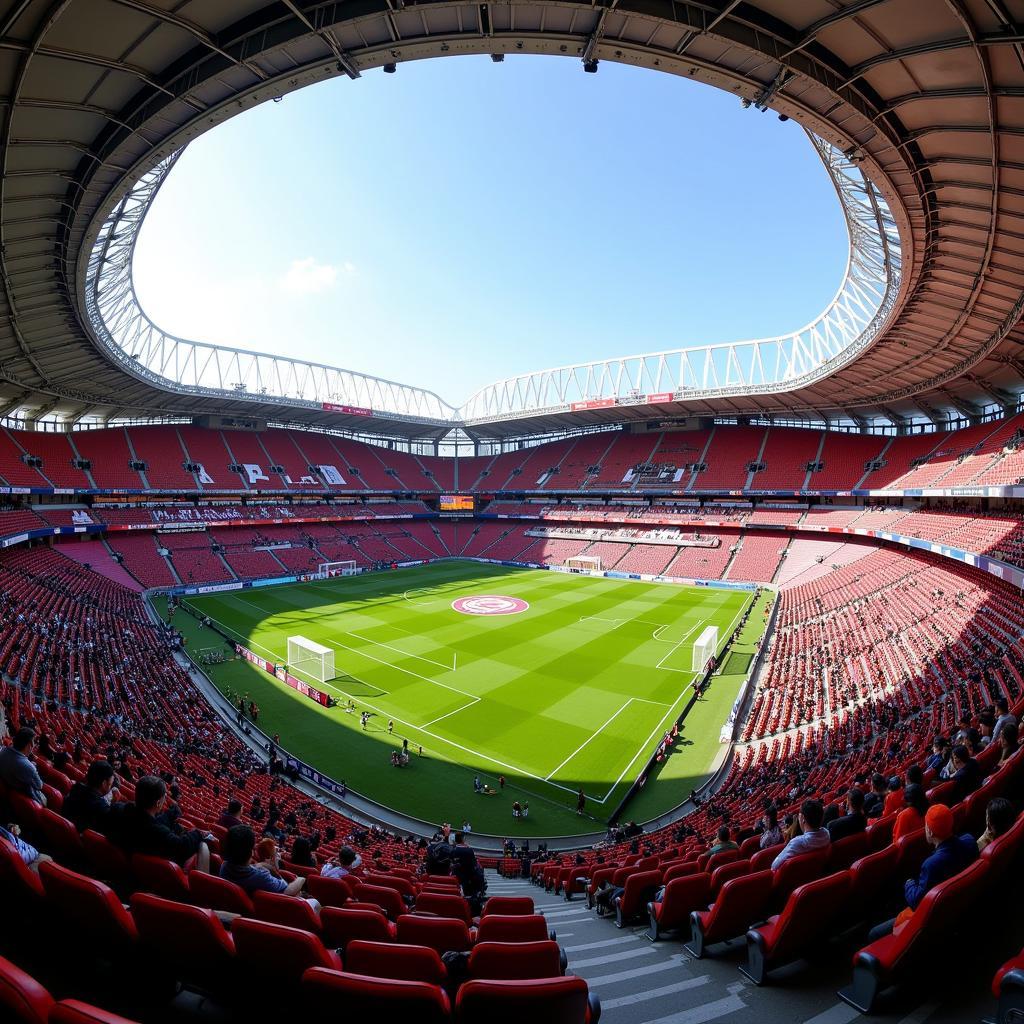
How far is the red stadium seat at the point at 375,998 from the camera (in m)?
2.66

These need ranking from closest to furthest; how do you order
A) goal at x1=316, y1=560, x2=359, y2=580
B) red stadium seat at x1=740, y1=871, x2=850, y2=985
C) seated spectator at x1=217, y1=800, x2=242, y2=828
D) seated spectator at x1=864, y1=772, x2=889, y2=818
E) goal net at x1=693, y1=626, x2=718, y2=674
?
1. red stadium seat at x1=740, y1=871, x2=850, y2=985
2. seated spectator at x1=864, y1=772, x2=889, y2=818
3. seated spectator at x1=217, y1=800, x2=242, y2=828
4. goal net at x1=693, y1=626, x2=718, y2=674
5. goal at x1=316, y1=560, x2=359, y2=580

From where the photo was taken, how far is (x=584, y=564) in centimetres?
5959

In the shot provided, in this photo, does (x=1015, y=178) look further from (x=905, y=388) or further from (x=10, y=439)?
(x=10, y=439)

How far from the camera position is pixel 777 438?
59844mm

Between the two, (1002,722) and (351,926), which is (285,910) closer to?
(351,926)

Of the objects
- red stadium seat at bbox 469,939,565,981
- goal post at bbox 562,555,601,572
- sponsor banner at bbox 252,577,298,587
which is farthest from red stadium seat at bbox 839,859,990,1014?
goal post at bbox 562,555,601,572

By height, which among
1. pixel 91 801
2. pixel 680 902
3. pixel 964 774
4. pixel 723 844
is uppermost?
pixel 964 774

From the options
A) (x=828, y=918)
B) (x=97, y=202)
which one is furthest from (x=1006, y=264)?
(x=97, y=202)

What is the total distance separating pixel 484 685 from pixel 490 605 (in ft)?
54.2

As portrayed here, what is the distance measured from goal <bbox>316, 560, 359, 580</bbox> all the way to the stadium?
0.50 meters

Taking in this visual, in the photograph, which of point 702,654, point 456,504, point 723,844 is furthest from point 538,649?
point 456,504

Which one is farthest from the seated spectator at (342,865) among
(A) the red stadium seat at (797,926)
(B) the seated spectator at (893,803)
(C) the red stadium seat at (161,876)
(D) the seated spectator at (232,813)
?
(B) the seated spectator at (893,803)

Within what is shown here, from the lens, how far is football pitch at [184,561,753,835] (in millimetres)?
19359

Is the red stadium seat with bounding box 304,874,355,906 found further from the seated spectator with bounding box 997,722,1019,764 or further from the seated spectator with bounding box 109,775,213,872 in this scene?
the seated spectator with bounding box 997,722,1019,764
